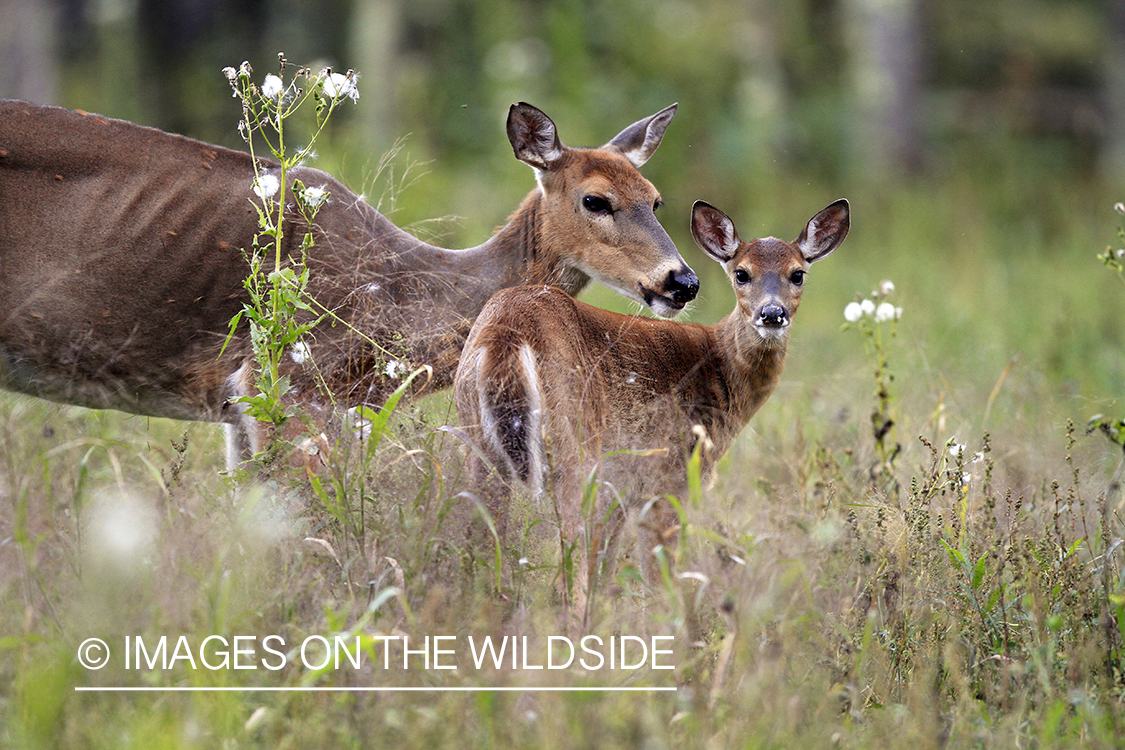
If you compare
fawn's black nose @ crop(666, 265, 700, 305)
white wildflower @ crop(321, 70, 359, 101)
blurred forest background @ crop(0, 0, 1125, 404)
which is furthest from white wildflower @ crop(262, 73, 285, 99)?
fawn's black nose @ crop(666, 265, 700, 305)

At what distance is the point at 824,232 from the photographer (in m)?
4.93

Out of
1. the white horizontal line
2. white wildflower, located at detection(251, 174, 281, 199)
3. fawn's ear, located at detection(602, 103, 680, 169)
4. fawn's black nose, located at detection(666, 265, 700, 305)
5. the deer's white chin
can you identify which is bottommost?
the white horizontal line

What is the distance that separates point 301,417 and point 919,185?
12.3 meters

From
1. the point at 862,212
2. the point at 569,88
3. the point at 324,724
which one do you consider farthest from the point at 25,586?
the point at 862,212

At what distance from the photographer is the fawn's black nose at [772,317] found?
451 cm

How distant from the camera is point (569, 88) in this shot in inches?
448

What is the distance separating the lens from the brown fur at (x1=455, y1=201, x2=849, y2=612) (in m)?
3.70

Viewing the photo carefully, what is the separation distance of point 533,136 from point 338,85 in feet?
4.98

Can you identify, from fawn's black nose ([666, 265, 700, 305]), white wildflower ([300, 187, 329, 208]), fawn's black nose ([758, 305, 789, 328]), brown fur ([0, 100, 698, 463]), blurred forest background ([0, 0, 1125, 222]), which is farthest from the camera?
blurred forest background ([0, 0, 1125, 222])

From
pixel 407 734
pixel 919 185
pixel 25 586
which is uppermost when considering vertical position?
pixel 919 185

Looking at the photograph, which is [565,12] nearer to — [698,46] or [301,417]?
[698,46]

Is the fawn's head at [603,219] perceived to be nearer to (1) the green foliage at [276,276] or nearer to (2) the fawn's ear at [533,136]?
(2) the fawn's ear at [533,136]

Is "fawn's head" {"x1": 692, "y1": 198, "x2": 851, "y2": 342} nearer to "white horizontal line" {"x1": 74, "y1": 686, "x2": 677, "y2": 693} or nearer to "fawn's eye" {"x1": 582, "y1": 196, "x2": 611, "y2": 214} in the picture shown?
"fawn's eye" {"x1": 582, "y1": 196, "x2": 611, "y2": 214}

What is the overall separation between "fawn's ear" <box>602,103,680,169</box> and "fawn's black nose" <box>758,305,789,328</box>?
124 cm
